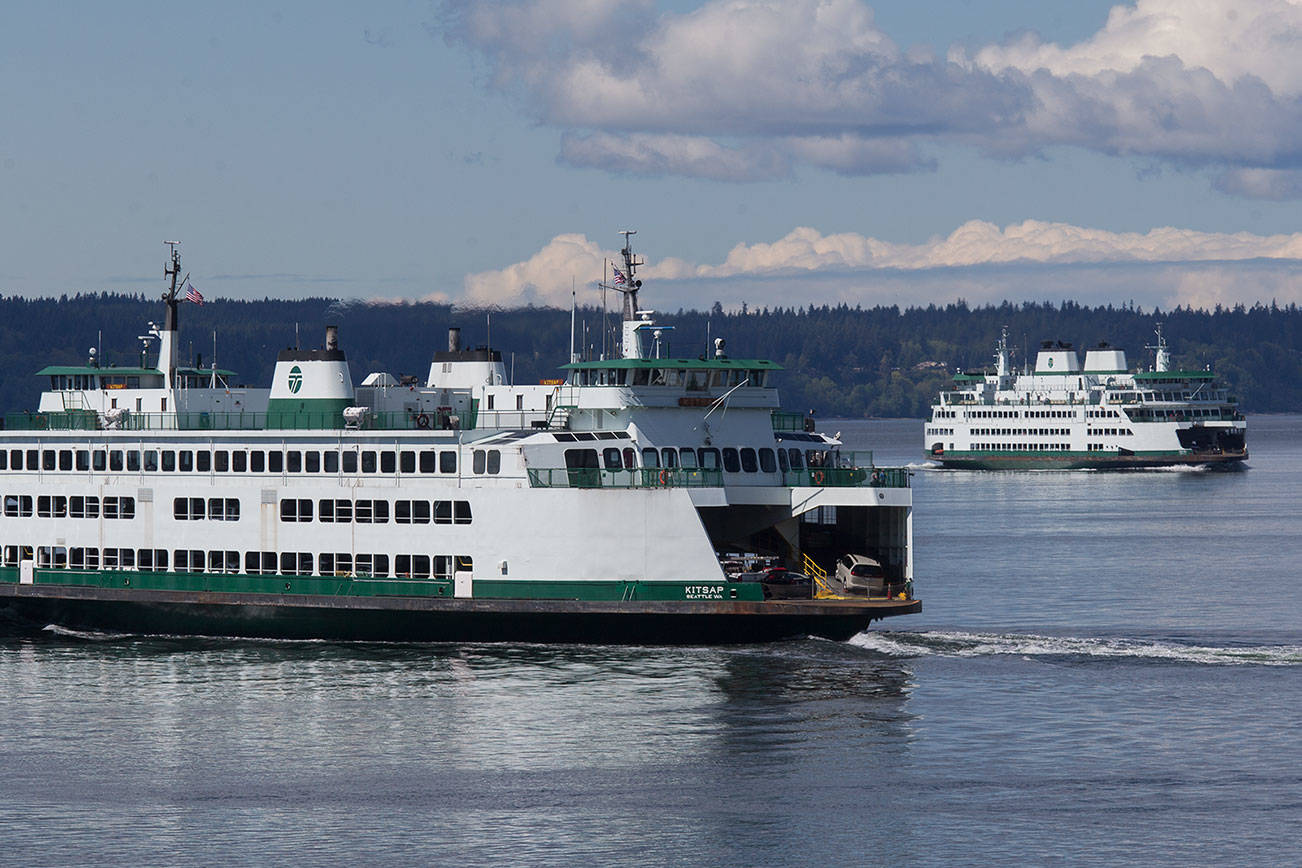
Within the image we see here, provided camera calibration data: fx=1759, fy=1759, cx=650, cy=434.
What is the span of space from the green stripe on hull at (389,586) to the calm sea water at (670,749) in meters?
1.63

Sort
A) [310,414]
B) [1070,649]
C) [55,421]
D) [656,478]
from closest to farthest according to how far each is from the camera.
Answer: [656,478] < [1070,649] < [310,414] < [55,421]

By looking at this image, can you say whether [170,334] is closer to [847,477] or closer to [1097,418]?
[847,477]

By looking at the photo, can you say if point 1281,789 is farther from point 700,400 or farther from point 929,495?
point 929,495

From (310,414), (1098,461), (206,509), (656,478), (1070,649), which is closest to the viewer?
(656,478)

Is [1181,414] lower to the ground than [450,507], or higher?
higher

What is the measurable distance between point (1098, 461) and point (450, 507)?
123587mm

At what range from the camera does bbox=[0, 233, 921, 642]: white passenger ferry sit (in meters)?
44.8

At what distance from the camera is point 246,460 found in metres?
49.6

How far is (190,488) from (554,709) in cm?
1588

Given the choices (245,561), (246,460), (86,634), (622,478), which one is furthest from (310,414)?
(622,478)

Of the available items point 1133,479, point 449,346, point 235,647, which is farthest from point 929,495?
point 235,647

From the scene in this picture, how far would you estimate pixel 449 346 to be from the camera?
183 ft

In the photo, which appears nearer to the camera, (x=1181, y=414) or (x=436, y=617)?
(x=436, y=617)

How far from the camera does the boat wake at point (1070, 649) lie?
4644 cm
